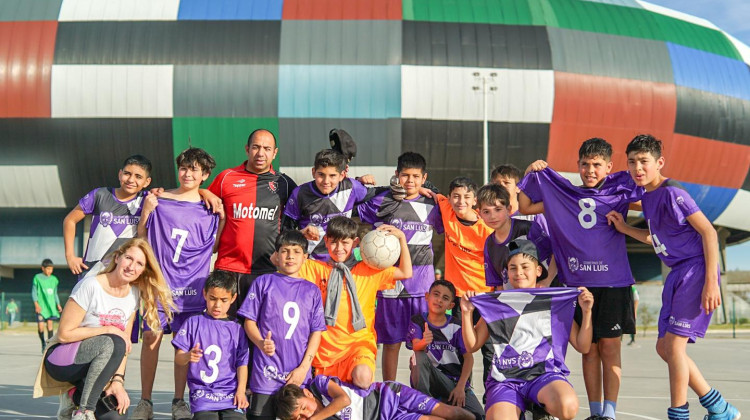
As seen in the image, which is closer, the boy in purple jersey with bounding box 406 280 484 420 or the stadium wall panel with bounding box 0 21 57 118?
the boy in purple jersey with bounding box 406 280 484 420

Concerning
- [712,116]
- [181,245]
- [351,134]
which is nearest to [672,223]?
[181,245]

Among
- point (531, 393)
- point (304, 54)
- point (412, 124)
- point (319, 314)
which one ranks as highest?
point (304, 54)

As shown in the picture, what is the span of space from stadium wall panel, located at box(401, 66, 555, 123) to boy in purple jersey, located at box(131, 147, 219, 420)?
17093 mm

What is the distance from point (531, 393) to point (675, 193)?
2.11m

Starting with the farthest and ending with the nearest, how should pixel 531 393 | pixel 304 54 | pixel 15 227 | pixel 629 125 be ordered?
pixel 15 227 → pixel 629 125 → pixel 304 54 → pixel 531 393

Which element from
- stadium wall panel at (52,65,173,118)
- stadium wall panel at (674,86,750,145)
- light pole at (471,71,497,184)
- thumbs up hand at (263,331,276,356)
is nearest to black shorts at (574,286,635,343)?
thumbs up hand at (263,331,276,356)

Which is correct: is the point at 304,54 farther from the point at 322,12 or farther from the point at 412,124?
the point at 412,124

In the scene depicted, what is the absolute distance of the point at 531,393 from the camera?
5.79 metres

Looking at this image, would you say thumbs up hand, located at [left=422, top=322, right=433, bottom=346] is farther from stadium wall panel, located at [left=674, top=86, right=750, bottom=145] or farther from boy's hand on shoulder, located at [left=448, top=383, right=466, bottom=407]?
stadium wall panel, located at [left=674, top=86, right=750, bottom=145]

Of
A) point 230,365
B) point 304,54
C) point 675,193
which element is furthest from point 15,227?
point 675,193

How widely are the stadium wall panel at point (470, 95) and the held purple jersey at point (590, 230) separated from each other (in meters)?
17.2

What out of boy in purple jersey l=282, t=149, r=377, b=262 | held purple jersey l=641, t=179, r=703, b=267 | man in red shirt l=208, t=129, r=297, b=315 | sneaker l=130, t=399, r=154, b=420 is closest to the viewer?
held purple jersey l=641, t=179, r=703, b=267

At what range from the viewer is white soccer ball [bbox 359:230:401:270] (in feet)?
21.7

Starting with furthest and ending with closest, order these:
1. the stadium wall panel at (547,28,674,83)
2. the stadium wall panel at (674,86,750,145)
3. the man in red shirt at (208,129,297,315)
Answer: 1. the stadium wall panel at (674,86,750,145)
2. the stadium wall panel at (547,28,674,83)
3. the man in red shirt at (208,129,297,315)
